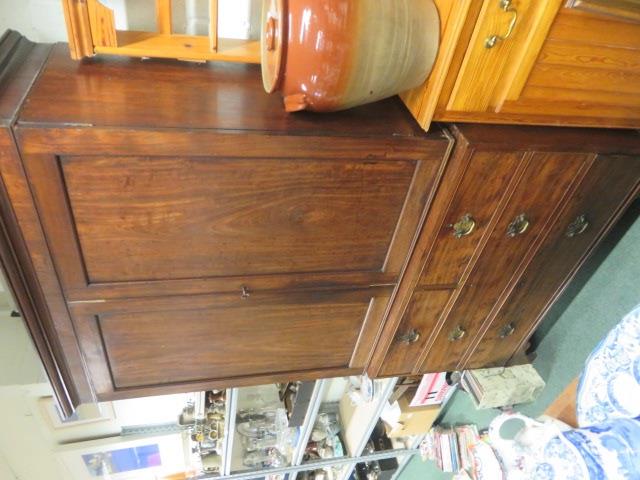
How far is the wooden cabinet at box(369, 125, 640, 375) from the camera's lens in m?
0.73

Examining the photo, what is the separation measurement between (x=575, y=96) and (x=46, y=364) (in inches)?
39.6

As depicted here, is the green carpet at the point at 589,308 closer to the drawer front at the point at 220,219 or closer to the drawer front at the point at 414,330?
the drawer front at the point at 414,330

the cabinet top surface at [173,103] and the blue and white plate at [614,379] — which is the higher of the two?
the cabinet top surface at [173,103]

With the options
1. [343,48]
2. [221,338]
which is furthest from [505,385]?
[343,48]

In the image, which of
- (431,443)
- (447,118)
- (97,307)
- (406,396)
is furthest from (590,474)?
(431,443)

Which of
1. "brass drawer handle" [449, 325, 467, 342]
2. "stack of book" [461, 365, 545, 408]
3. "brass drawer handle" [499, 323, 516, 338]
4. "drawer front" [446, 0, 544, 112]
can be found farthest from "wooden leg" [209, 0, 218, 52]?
"stack of book" [461, 365, 545, 408]

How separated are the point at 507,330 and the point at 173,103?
90 centimetres

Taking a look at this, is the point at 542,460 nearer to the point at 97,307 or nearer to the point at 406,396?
the point at 97,307

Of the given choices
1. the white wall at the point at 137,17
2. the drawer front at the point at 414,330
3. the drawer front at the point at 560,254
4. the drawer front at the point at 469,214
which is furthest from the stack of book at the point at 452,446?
the white wall at the point at 137,17

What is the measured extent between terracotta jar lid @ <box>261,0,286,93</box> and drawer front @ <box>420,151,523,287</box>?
0.32 meters

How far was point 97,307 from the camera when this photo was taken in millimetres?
771

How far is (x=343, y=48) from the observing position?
562mm

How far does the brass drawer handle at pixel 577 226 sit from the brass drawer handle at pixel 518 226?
105mm

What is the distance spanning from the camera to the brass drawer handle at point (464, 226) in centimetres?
79
